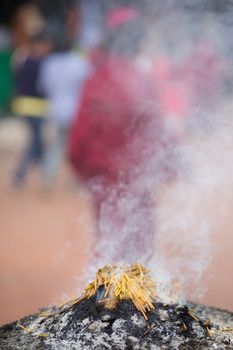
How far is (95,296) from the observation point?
8.03ft

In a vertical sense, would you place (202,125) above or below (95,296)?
above

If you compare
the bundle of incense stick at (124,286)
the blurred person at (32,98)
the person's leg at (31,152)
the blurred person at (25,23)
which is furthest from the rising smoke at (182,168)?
the blurred person at (25,23)

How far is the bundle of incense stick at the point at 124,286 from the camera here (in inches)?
94.3

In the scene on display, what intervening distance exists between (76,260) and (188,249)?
2.38 m

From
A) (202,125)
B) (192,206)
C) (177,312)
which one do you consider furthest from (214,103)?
(177,312)

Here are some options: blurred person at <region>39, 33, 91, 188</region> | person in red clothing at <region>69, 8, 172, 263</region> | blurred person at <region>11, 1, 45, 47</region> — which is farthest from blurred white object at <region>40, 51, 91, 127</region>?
person in red clothing at <region>69, 8, 172, 263</region>

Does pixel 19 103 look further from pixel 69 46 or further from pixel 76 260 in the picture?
pixel 76 260

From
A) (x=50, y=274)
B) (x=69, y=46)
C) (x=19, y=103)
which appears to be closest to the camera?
(x=50, y=274)

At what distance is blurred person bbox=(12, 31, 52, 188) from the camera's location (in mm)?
7645

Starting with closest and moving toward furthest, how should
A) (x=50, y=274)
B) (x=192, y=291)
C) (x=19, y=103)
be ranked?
(x=192, y=291) → (x=50, y=274) → (x=19, y=103)

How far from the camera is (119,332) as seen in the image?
231cm

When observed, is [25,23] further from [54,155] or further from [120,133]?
[120,133]

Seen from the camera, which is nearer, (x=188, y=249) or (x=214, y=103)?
(x=188, y=249)

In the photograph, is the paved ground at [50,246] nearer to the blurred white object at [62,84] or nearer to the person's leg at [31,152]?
the person's leg at [31,152]
